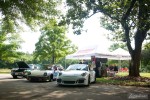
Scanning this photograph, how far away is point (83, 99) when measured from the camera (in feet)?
32.1

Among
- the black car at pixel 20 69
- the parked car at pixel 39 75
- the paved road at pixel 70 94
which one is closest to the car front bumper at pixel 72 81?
the paved road at pixel 70 94

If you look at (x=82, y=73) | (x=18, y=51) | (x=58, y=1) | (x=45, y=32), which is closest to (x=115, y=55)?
(x=58, y=1)

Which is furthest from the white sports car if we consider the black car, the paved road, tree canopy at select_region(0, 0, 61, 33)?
the black car

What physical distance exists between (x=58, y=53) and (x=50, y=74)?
3490 cm

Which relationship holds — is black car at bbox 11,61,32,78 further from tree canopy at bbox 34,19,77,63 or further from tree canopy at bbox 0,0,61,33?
tree canopy at bbox 34,19,77,63

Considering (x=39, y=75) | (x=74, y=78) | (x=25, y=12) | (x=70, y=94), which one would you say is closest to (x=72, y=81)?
(x=74, y=78)

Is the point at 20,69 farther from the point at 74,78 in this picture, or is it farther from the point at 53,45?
the point at 53,45

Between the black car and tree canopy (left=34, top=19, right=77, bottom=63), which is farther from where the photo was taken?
tree canopy (left=34, top=19, right=77, bottom=63)

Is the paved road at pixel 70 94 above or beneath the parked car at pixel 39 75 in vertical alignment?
beneath

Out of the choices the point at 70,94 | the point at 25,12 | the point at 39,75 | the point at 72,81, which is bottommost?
the point at 70,94

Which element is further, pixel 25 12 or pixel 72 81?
pixel 25 12

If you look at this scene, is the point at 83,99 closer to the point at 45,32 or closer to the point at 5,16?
the point at 5,16

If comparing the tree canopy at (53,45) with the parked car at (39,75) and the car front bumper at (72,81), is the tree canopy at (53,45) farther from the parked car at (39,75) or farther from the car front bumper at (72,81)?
the car front bumper at (72,81)

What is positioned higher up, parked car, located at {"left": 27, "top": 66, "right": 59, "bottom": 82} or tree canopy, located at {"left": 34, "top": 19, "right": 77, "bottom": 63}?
tree canopy, located at {"left": 34, "top": 19, "right": 77, "bottom": 63}
